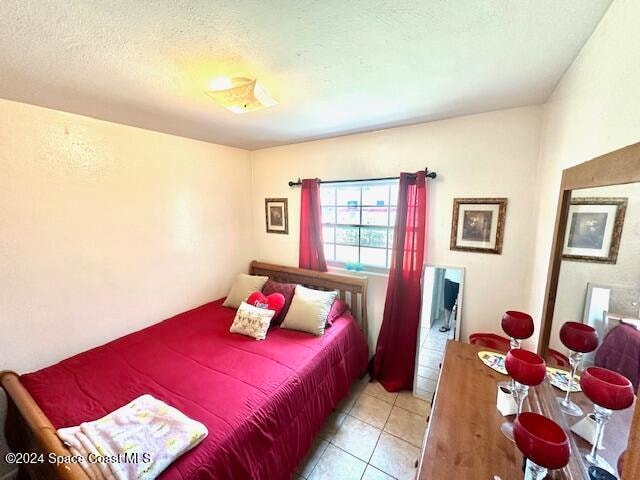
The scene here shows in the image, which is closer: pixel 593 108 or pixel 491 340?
pixel 593 108

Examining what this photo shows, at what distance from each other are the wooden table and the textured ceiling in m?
1.32

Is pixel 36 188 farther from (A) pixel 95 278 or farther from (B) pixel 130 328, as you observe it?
(B) pixel 130 328

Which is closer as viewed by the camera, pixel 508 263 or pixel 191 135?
pixel 508 263

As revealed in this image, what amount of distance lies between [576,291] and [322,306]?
1.62m

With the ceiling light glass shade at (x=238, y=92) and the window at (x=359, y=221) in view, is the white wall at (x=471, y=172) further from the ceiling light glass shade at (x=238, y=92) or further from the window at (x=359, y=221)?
the ceiling light glass shade at (x=238, y=92)

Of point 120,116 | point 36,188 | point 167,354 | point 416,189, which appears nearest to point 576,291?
point 416,189

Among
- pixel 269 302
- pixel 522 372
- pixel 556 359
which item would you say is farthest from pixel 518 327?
pixel 269 302

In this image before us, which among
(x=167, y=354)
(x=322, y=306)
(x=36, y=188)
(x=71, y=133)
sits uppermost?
(x=71, y=133)

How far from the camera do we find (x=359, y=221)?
2564mm

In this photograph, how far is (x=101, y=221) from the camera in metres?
1.95

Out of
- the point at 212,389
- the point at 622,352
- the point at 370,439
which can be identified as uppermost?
the point at 622,352

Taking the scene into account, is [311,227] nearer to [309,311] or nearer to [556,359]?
[309,311]

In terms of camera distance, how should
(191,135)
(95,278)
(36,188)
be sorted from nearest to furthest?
(36,188)
(95,278)
(191,135)

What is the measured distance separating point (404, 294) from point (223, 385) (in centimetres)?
158
